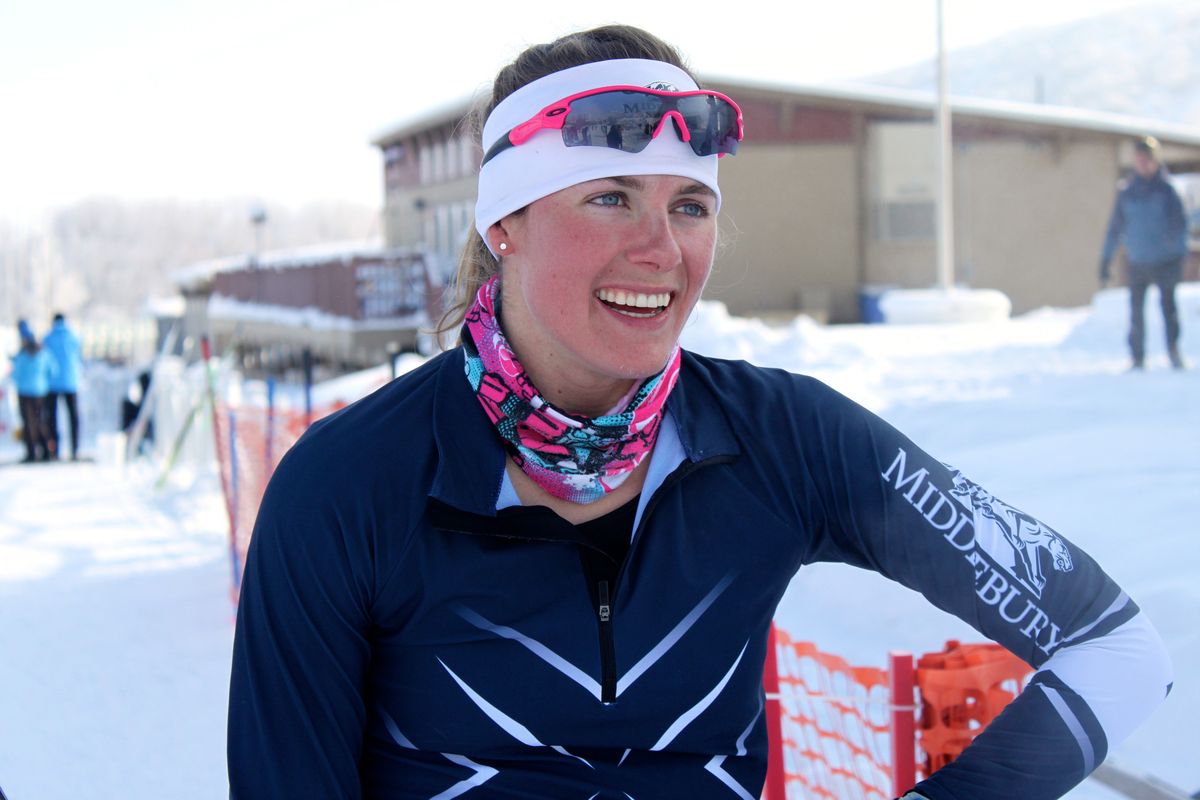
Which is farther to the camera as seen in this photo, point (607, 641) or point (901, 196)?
point (901, 196)

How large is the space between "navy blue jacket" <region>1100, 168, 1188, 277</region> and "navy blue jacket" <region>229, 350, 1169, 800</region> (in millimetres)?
7429

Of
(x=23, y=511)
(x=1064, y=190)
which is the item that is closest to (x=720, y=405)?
(x=23, y=511)

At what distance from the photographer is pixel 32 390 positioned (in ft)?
47.0

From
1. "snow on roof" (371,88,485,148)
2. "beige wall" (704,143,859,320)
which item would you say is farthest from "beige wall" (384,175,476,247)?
"beige wall" (704,143,859,320)

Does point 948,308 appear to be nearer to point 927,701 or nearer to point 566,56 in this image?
point 927,701

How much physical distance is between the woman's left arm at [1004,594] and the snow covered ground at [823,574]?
598 mm

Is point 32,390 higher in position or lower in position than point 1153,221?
lower

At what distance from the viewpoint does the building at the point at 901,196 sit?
2111 cm

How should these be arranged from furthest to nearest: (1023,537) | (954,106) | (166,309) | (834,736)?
(166,309) < (954,106) < (834,736) < (1023,537)

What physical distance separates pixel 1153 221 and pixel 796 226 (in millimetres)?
13184

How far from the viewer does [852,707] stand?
10.5 feet

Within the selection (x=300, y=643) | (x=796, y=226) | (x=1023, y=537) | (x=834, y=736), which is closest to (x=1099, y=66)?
(x=796, y=226)

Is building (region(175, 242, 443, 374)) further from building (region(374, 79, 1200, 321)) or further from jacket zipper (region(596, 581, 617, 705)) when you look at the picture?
jacket zipper (region(596, 581, 617, 705))

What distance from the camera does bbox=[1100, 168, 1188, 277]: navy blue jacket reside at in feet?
27.0
